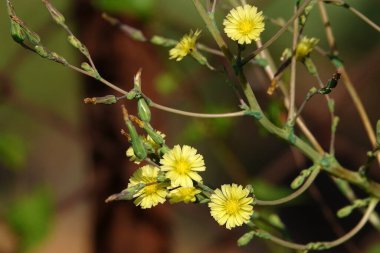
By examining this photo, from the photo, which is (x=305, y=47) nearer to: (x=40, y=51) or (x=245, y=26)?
(x=245, y=26)

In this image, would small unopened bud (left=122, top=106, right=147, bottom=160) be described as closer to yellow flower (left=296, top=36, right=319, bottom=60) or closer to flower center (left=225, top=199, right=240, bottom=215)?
flower center (left=225, top=199, right=240, bottom=215)

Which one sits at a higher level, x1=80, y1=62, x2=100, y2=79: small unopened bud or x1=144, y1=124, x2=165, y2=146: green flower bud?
x1=80, y1=62, x2=100, y2=79: small unopened bud

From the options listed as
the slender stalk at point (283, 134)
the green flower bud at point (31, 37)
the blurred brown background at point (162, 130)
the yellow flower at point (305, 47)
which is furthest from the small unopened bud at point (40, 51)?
the blurred brown background at point (162, 130)

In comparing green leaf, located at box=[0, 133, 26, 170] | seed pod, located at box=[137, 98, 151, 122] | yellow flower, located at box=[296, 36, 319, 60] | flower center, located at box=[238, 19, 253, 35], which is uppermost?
green leaf, located at box=[0, 133, 26, 170]

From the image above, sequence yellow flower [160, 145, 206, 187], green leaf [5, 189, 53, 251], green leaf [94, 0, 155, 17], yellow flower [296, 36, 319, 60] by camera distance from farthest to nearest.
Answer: green leaf [5, 189, 53, 251] → green leaf [94, 0, 155, 17] → yellow flower [296, 36, 319, 60] → yellow flower [160, 145, 206, 187]

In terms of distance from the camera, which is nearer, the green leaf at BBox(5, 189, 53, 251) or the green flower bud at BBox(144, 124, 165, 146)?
the green flower bud at BBox(144, 124, 165, 146)

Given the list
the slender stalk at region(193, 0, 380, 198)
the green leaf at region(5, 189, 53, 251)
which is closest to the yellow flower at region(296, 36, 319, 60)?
the slender stalk at region(193, 0, 380, 198)
